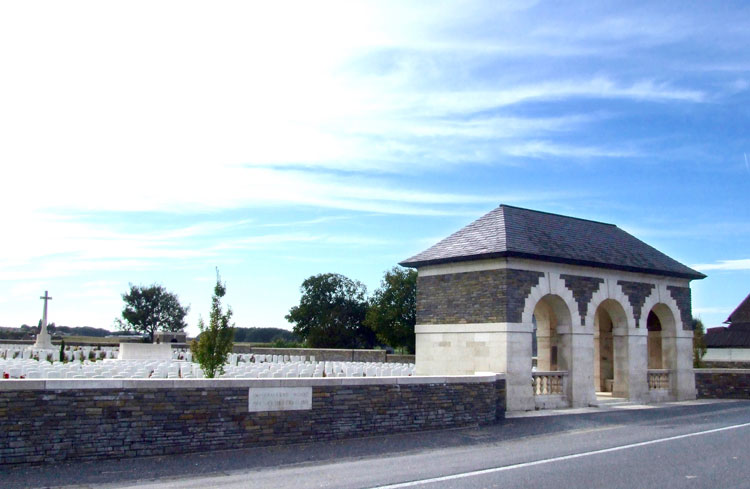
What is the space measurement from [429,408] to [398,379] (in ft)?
3.15

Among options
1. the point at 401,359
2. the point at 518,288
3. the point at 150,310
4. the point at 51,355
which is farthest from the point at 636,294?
the point at 150,310

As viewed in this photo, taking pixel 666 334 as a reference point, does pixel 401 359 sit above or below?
below

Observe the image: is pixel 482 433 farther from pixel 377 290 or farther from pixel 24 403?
pixel 377 290

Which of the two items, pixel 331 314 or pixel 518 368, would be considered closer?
pixel 518 368

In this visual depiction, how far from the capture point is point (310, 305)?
6341 centimetres

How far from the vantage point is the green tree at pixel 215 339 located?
14.7 meters

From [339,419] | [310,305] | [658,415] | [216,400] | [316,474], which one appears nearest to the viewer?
[316,474]

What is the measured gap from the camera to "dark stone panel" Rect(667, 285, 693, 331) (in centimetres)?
2147

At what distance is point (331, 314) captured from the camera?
200ft

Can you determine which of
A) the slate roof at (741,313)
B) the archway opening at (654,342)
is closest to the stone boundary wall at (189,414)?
the archway opening at (654,342)

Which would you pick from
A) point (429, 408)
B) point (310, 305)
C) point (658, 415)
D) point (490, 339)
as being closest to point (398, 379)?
point (429, 408)

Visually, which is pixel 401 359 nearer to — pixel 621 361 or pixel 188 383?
pixel 621 361

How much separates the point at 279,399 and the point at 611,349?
1449 cm

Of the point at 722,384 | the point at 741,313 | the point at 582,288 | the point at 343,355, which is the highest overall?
the point at 741,313
